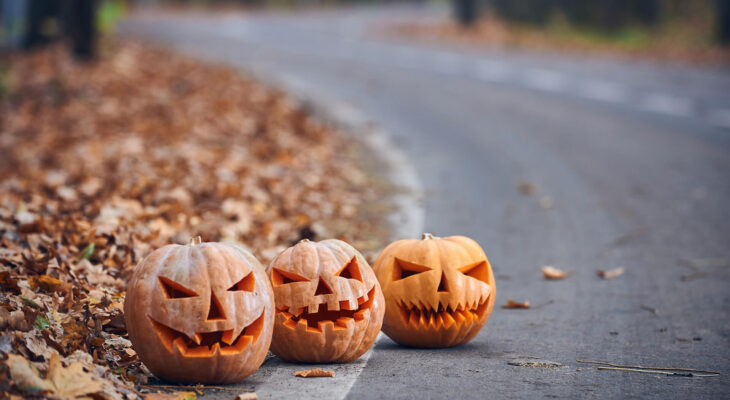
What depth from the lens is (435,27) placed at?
37.0 m

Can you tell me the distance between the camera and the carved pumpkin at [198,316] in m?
4.18

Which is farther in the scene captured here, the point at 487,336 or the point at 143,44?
the point at 143,44

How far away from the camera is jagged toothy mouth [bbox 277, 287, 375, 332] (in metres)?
4.61

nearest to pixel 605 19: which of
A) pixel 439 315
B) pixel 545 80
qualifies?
pixel 545 80

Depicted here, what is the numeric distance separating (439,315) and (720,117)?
12.3 m

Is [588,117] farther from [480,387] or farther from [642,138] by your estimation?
[480,387]

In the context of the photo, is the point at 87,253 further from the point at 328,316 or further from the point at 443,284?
the point at 443,284

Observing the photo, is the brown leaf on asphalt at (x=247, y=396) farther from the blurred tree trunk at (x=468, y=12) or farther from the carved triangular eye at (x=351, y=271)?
the blurred tree trunk at (x=468, y=12)

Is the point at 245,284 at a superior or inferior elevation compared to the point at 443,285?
superior

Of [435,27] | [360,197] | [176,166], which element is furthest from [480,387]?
[435,27]

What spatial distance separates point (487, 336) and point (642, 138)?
9.51 m

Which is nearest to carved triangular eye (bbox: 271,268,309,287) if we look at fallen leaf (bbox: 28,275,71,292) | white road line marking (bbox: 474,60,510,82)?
fallen leaf (bbox: 28,275,71,292)

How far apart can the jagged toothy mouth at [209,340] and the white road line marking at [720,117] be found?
1247 cm

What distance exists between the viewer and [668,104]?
16969mm
